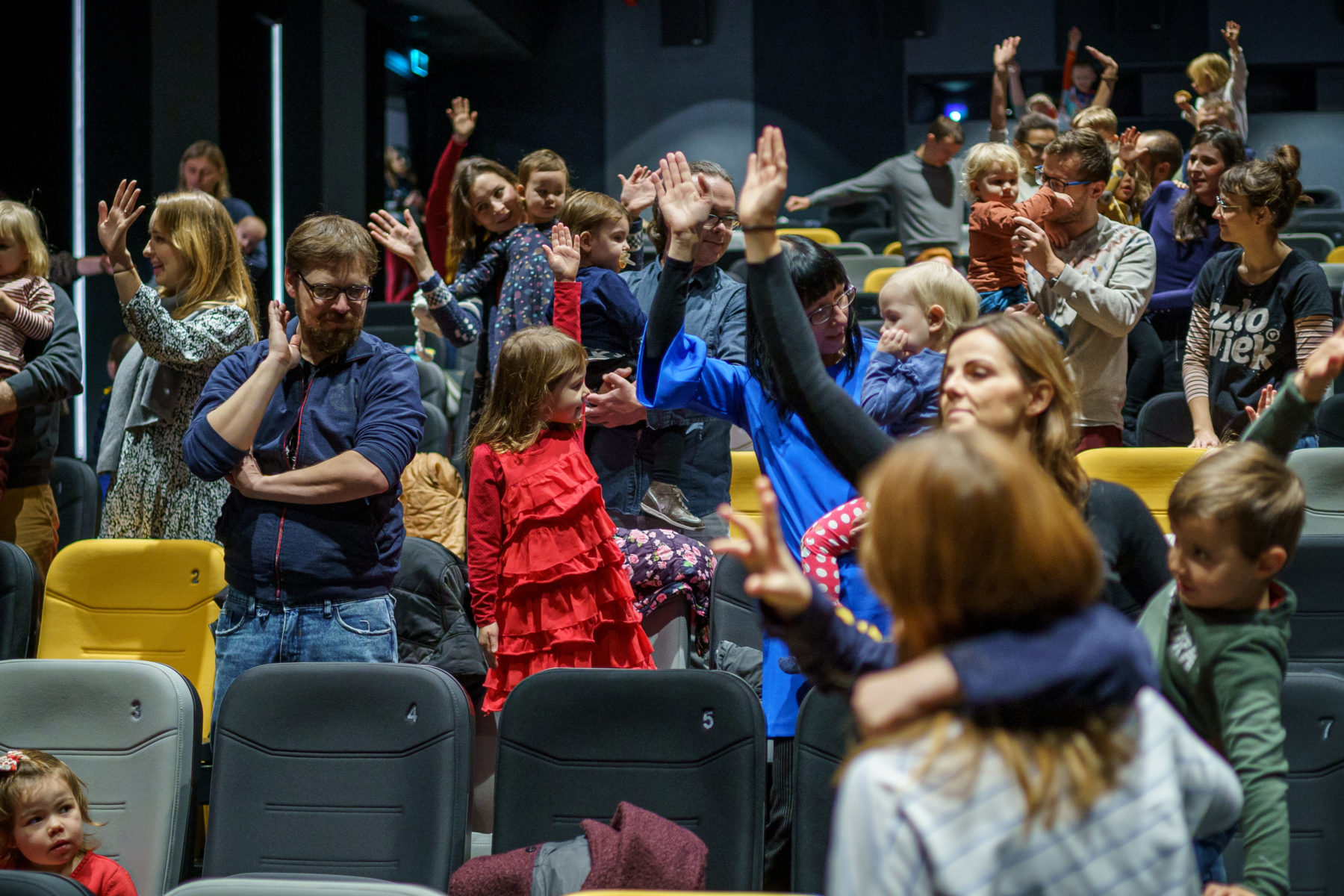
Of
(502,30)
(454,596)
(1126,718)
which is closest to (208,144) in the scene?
(454,596)

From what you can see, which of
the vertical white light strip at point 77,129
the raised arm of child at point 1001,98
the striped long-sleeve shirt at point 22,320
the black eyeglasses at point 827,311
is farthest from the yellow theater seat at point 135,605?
the raised arm of child at point 1001,98

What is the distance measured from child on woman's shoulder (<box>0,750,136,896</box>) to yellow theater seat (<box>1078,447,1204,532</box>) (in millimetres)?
2351

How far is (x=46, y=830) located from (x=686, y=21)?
415 inches

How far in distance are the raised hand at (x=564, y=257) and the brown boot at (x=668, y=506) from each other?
60 cm

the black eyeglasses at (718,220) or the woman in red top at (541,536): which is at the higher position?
the black eyeglasses at (718,220)

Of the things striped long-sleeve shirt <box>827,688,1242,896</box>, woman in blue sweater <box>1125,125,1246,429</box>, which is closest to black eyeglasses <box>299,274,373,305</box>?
striped long-sleeve shirt <box>827,688,1242,896</box>

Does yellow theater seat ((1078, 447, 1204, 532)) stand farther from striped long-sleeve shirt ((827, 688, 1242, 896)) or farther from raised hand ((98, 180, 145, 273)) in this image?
raised hand ((98, 180, 145, 273))

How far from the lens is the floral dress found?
2715mm

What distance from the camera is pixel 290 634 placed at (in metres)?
2.34

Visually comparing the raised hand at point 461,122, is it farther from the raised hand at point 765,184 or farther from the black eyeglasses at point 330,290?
the raised hand at point 765,184

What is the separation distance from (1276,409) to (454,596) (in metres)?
1.92

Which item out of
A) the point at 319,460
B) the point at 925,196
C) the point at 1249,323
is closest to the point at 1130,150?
the point at 925,196

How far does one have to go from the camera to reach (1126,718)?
1.05m

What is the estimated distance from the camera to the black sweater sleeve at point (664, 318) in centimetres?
202
